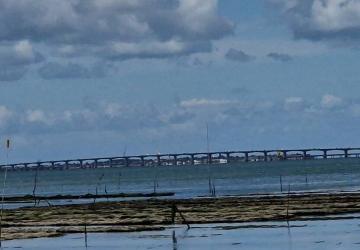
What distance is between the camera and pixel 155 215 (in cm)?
6900

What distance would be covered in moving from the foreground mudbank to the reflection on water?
9.99 feet

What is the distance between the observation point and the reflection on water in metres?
46.5

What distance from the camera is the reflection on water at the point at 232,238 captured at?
4650 centimetres

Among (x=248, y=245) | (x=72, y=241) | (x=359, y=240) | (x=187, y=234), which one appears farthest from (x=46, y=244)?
(x=359, y=240)

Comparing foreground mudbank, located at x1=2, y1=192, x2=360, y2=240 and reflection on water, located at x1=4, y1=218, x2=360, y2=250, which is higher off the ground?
foreground mudbank, located at x1=2, y1=192, x2=360, y2=240

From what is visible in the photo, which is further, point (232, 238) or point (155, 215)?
point (155, 215)

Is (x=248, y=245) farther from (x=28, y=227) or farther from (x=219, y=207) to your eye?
(x=219, y=207)

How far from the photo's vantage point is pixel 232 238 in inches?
1980

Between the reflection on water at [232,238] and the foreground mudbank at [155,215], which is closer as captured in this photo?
the reflection on water at [232,238]

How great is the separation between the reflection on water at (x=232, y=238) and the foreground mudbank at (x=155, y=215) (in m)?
3.05

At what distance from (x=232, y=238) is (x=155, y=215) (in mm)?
19137

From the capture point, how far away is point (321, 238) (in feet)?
158

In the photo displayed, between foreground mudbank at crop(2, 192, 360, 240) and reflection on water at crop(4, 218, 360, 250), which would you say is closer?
reflection on water at crop(4, 218, 360, 250)

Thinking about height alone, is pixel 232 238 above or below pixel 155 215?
below
